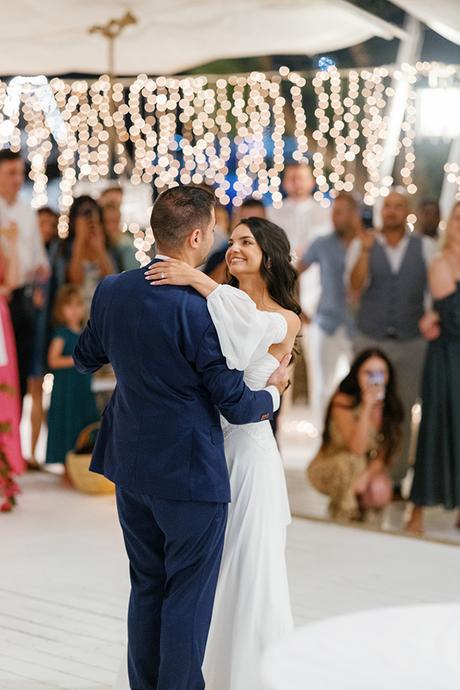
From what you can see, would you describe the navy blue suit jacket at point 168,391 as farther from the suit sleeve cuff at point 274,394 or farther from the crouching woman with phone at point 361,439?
the crouching woman with phone at point 361,439

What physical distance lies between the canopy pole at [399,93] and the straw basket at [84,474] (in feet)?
6.05

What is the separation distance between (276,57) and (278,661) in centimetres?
401

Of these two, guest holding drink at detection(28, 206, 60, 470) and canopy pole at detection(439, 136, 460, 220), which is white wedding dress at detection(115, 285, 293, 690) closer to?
canopy pole at detection(439, 136, 460, 220)

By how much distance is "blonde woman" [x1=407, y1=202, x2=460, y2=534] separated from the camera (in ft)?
17.3

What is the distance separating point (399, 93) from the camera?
17.7 ft

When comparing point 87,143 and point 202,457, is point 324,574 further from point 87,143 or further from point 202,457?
point 87,143

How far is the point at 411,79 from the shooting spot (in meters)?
5.36

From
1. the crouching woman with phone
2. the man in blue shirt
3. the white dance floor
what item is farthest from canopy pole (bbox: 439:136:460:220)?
the white dance floor

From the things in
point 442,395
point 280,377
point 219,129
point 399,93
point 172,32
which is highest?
point 172,32

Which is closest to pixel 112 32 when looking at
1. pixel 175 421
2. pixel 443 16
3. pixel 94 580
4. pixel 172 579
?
pixel 443 16

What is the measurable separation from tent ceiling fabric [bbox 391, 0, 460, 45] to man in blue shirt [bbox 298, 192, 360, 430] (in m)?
0.82

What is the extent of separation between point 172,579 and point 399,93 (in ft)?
10.3

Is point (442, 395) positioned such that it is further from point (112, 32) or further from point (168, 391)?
point (168, 391)

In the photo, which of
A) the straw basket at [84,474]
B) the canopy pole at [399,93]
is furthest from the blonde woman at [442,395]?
the straw basket at [84,474]
